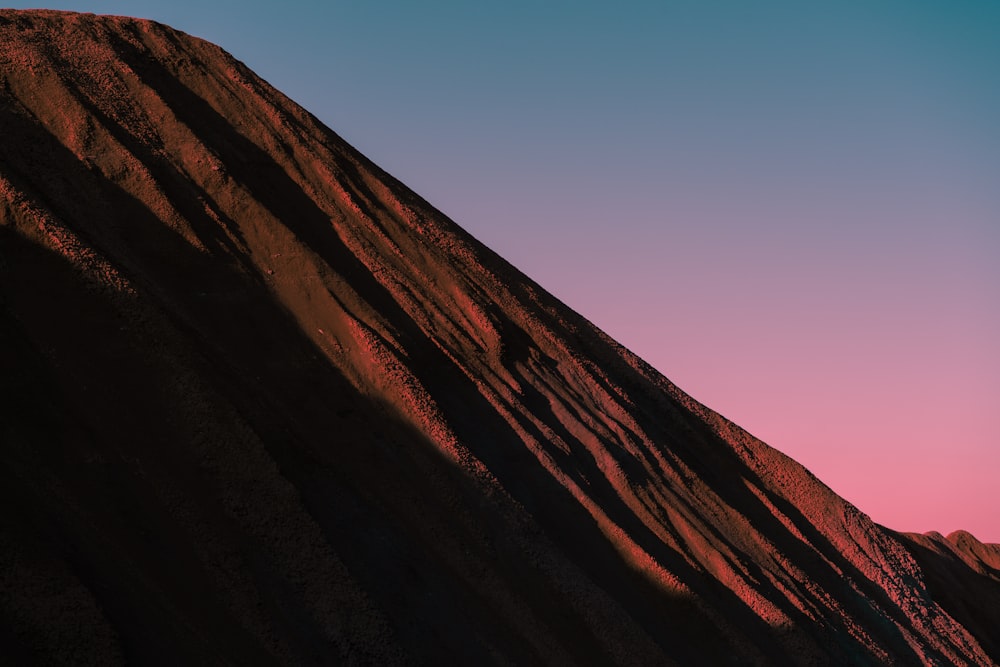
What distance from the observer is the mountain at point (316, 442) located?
13.9m

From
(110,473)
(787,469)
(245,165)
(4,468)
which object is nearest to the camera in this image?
(4,468)

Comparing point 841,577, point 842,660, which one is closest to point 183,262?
point 842,660

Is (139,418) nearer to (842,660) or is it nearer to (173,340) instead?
(173,340)

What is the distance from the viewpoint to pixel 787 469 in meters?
31.3

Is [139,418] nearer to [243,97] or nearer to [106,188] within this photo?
[106,188]

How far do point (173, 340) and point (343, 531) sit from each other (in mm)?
3961

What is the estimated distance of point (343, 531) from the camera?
16.7m

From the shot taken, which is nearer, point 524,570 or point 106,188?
point 524,570

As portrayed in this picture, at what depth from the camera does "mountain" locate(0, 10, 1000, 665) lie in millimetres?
13852

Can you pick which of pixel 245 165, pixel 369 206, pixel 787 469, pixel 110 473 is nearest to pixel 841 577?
pixel 787 469

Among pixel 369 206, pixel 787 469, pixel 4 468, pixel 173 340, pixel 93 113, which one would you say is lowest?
pixel 4 468

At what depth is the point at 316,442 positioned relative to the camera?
18406mm

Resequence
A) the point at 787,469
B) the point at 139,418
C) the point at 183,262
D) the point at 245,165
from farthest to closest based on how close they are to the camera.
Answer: the point at 787,469 → the point at 245,165 → the point at 183,262 → the point at 139,418

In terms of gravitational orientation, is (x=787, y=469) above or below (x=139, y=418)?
above
